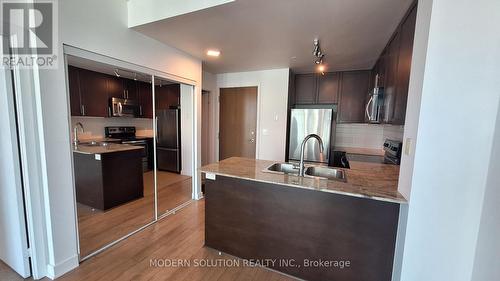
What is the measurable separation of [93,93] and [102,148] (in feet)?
2.30

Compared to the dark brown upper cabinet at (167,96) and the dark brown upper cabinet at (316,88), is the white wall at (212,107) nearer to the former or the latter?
the dark brown upper cabinet at (167,96)

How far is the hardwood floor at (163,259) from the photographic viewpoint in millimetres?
1704

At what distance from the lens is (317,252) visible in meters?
1.59

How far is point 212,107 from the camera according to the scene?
447cm

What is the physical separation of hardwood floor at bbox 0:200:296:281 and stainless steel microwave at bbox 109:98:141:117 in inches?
57.2

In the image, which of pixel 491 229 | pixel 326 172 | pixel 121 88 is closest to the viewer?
pixel 491 229

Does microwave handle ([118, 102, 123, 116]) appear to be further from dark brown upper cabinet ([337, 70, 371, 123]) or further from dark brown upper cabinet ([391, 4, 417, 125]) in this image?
dark brown upper cabinet ([337, 70, 371, 123])

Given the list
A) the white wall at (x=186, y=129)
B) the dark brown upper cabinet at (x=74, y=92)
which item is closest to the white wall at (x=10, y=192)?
the dark brown upper cabinet at (x=74, y=92)

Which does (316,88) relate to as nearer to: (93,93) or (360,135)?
(360,135)

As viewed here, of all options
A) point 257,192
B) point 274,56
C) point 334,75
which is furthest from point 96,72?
point 334,75

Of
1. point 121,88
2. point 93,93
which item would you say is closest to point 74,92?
point 93,93

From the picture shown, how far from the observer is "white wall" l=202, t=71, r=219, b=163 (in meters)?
4.21

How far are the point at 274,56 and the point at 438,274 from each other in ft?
9.52

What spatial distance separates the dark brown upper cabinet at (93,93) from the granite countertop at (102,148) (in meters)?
0.34
